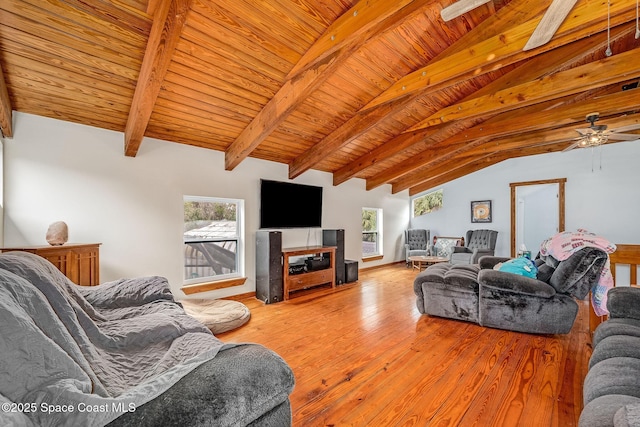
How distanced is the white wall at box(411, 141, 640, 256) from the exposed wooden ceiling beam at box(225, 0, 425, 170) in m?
6.09

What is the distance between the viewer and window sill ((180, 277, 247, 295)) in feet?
12.6

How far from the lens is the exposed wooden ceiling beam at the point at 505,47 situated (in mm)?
2135

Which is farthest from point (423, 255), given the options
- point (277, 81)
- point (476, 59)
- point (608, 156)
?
point (277, 81)

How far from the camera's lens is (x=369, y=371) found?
229cm

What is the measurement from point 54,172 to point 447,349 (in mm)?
4382

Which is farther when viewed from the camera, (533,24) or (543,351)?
(543,351)

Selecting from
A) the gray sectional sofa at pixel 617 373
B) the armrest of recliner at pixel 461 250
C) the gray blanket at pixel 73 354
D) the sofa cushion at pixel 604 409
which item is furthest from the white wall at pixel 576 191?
the gray blanket at pixel 73 354

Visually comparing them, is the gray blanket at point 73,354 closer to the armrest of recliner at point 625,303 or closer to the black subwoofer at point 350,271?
→ the armrest of recliner at point 625,303

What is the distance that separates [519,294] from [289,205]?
350 centimetres

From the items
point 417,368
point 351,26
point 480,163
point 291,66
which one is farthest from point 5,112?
point 480,163

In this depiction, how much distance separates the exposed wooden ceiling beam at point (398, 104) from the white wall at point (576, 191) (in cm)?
480

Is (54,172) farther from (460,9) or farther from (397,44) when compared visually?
(460,9)

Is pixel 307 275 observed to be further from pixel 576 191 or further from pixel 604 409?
pixel 576 191

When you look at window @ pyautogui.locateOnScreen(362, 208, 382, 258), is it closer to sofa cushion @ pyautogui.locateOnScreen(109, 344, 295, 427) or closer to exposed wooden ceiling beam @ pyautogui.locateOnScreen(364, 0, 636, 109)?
exposed wooden ceiling beam @ pyautogui.locateOnScreen(364, 0, 636, 109)
